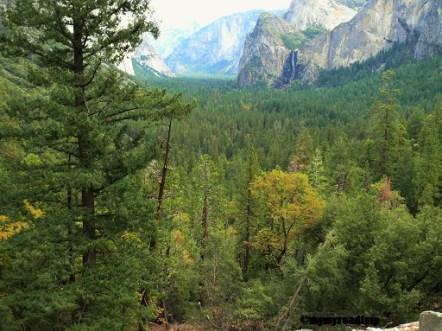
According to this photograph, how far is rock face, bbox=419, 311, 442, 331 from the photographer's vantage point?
12.8 metres

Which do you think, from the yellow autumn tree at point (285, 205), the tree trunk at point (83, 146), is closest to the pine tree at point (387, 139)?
the yellow autumn tree at point (285, 205)

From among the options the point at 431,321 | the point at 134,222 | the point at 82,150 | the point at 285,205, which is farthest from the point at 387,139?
the point at 82,150

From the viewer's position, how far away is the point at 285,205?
106ft

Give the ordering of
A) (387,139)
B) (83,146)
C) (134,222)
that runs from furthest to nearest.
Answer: (387,139) < (134,222) < (83,146)

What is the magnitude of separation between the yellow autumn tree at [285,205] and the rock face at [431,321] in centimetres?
1824

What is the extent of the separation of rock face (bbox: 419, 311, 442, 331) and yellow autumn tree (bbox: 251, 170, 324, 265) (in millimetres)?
18244

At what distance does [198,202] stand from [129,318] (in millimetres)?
26484

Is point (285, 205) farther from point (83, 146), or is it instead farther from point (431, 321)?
point (83, 146)

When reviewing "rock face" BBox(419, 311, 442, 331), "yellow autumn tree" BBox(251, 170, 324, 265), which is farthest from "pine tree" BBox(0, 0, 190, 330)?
"yellow autumn tree" BBox(251, 170, 324, 265)

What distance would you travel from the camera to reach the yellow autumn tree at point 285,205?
3184cm

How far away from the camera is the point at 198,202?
4138 centimetres

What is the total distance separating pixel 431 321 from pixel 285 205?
770 inches

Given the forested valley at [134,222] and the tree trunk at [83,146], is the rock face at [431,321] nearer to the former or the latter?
the forested valley at [134,222]

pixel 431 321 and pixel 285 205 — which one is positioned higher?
pixel 431 321
